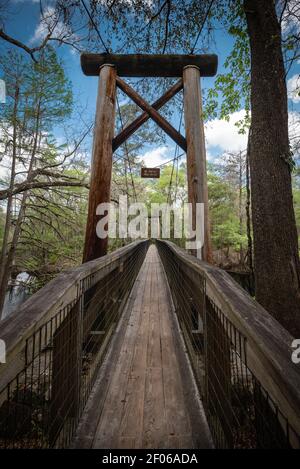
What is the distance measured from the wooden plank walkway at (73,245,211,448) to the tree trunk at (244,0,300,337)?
982 mm

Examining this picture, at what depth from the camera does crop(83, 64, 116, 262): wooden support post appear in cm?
303

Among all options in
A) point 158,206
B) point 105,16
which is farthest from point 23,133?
point 158,206

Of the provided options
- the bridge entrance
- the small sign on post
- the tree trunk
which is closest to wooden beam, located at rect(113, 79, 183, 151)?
the bridge entrance

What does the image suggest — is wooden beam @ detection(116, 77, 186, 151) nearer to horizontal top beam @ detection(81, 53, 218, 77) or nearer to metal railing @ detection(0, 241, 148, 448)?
horizontal top beam @ detection(81, 53, 218, 77)

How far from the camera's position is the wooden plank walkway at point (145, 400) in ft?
4.34

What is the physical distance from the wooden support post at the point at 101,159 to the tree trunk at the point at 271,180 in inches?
70.4

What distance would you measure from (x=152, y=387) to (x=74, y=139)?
6943mm

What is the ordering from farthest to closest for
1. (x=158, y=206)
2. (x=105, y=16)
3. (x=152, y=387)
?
(x=158, y=206) < (x=105, y=16) < (x=152, y=387)

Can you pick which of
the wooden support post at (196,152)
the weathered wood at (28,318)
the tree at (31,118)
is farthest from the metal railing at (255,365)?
the tree at (31,118)

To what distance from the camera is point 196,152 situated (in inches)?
128

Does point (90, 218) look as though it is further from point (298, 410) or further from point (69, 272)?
point (298, 410)

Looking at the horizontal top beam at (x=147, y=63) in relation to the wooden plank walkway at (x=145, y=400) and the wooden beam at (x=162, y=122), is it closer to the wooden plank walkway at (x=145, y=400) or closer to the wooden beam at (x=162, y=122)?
the wooden beam at (x=162, y=122)

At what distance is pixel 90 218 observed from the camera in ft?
9.95

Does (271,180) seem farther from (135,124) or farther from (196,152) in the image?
(135,124)
